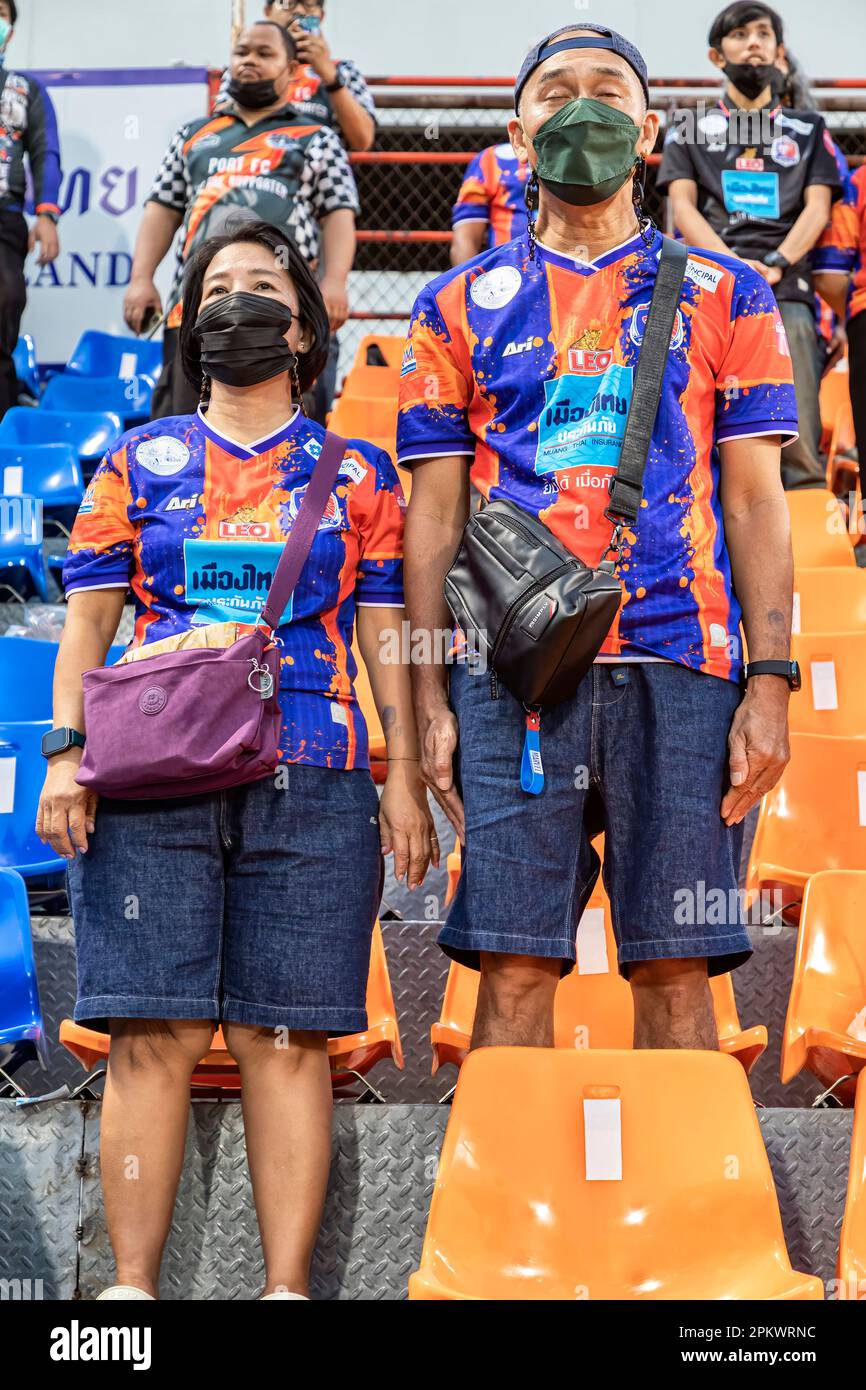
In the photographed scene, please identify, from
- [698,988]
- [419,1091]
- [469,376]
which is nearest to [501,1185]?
[698,988]

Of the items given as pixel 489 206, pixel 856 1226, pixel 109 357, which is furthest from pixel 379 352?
pixel 856 1226

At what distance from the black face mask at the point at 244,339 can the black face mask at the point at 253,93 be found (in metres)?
2.22

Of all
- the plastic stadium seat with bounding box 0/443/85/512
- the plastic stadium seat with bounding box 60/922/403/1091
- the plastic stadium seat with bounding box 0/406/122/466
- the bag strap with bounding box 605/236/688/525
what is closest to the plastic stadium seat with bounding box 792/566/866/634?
the plastic stadium seat with bounding box 60/922/403/1091

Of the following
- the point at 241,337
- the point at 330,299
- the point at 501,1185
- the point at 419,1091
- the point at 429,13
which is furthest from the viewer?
the point at 429,13

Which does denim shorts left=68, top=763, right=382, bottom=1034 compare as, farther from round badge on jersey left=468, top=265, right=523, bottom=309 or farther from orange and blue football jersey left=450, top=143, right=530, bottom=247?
orange and blue football jersey left=450, top=143, right=530, bottom=247

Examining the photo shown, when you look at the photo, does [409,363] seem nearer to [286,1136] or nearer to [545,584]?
[545,584]

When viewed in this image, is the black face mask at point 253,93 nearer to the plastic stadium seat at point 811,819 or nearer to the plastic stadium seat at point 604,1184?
the plastic stadium seat at point 811,819

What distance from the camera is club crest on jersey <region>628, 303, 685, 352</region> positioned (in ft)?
7.16

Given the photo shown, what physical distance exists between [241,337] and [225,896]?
0.86 m

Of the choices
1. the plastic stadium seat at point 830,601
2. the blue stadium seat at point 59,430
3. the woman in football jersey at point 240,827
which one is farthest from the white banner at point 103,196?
the woman in football jersey at point 240,827

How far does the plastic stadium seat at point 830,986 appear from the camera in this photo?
2.55 m
